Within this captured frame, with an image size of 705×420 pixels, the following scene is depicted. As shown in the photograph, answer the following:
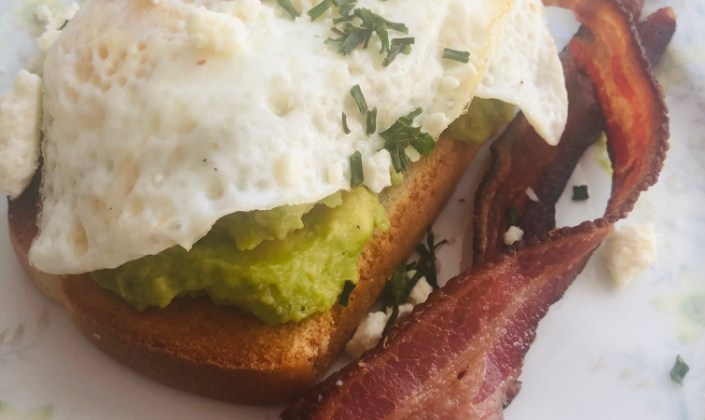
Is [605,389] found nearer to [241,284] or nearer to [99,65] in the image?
[241,284]

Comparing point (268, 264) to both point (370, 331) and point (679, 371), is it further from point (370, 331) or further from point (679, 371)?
point (679, 371)

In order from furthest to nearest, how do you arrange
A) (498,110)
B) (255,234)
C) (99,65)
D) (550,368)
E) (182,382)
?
1. (498,110)
2. (550,368)
3. (182,382)
4. (99,65)
5. (255,234)

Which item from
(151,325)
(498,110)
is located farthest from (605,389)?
(151,325)

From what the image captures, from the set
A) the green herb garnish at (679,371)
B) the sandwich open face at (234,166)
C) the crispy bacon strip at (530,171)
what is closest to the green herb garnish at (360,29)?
the sandwich open face at (234,166)

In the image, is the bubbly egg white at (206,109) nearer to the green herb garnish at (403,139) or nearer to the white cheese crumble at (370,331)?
the green herb garnish at (403,139)

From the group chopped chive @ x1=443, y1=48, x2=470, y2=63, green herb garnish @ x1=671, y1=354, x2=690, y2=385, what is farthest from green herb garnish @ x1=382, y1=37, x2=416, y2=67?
green herb garnish @ x1=671, y1=354, x2=690, y2=385

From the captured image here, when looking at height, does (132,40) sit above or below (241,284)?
above

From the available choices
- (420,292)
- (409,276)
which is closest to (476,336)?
(420,292)

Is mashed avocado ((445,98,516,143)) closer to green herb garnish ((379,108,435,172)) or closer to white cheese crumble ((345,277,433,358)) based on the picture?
green herb garnish ((379,108,435,172))
